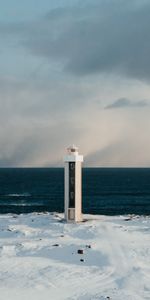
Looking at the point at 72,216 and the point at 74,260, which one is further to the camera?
the point at 72,216

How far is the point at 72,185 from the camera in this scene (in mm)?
56500

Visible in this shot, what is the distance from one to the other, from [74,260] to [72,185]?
16.5 meters

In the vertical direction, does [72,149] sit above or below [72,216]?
above

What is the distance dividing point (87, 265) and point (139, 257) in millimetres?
4619

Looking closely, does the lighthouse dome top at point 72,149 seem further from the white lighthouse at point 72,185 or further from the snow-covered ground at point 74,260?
the snow-covered ground at point 74,260

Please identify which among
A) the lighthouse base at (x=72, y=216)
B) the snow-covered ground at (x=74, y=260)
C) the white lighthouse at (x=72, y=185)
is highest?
the white lighthouse at (x=72, y=185)

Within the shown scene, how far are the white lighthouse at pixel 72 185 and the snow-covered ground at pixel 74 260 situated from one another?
5.27ft

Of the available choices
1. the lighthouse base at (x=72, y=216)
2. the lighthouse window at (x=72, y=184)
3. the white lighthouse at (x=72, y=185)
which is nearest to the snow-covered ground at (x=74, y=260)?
the lighthouse base at (x=72, y=216)

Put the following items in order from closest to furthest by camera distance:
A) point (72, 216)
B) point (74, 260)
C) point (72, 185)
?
point (74, 260) < point (72, 216) < point (72, 185)

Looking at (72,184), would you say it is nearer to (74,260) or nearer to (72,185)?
(72,185)

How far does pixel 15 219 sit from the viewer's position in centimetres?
5781

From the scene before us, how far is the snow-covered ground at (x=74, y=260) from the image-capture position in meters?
34.4

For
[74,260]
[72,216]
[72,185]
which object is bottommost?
[74,260]

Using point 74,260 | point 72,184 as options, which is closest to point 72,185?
point 72,184
